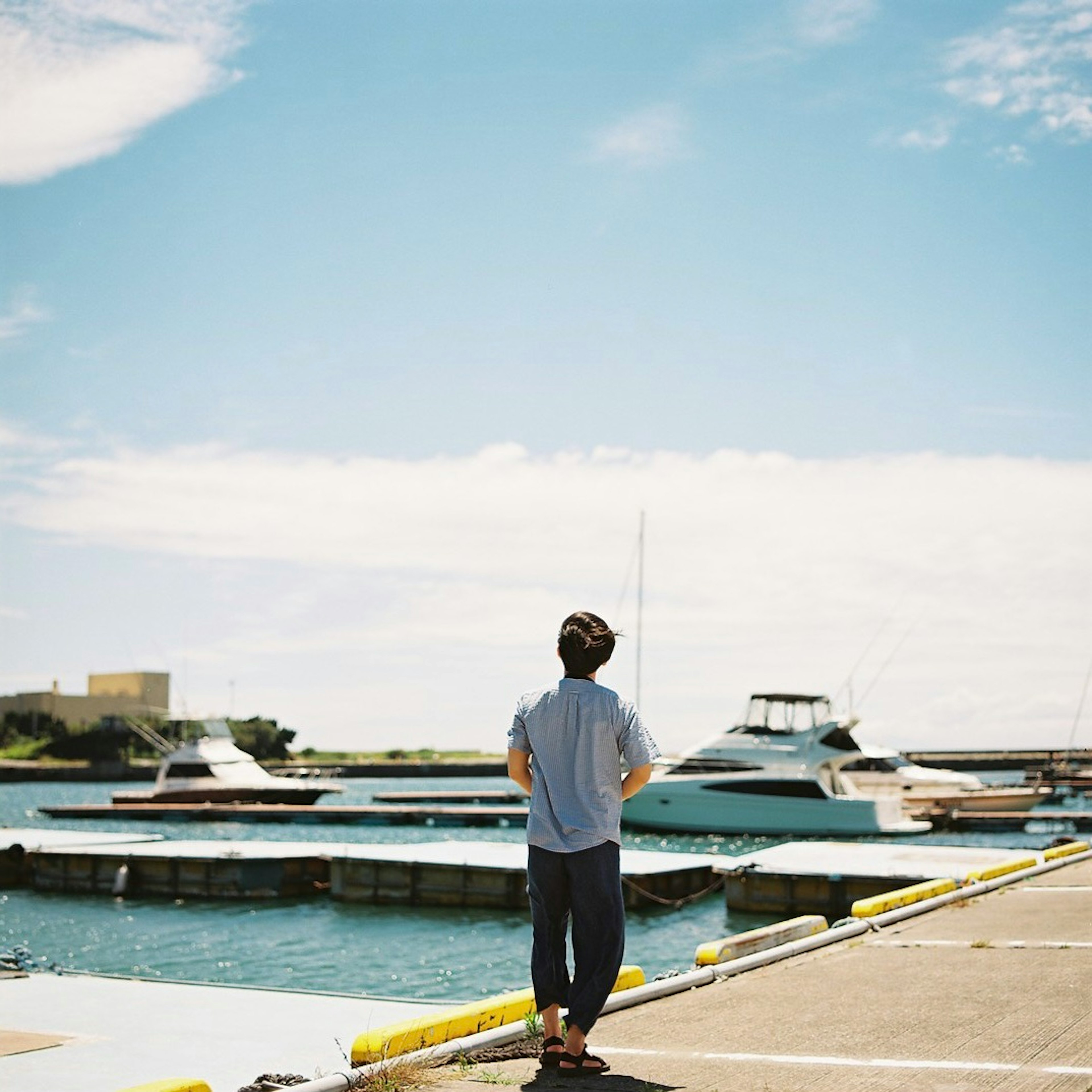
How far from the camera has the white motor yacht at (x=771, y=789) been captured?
4200 centimetres

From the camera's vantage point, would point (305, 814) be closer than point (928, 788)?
Yes

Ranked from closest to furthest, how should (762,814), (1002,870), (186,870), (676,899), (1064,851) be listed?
(1002,870), (1064,851), (676,899), (186,870), (762,814)

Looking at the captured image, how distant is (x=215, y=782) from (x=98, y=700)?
319ft

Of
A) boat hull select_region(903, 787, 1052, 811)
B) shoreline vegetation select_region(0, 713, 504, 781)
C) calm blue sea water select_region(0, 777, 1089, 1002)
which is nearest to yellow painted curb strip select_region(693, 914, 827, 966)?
calm blue sea water select_region(0, 777, 1089, 1002)

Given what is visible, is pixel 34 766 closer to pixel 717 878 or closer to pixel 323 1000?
pixel 717 878

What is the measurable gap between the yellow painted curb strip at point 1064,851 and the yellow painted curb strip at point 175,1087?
14399mm

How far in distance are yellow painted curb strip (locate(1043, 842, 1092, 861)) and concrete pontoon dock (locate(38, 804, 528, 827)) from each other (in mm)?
32500

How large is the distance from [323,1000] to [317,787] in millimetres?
54166

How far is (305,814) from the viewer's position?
55312mm

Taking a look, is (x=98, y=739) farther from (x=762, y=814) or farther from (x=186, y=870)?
(x=186, y=870)

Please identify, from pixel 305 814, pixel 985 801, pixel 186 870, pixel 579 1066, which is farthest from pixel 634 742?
pixel 305 814

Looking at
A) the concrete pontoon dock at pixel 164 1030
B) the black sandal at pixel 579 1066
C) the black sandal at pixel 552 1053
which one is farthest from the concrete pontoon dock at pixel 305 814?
the black sandal at pixel 579 1066

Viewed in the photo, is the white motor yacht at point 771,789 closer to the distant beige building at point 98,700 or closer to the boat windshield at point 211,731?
the boat windshield at point 211,731

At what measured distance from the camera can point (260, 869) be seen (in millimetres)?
28828
